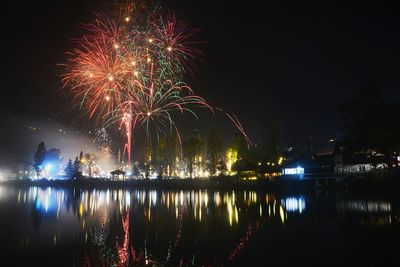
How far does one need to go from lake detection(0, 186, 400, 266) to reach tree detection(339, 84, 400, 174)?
14276 millimetres

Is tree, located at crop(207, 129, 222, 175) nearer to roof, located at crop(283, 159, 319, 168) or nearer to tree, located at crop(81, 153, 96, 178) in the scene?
roof, located at crop(283, 159, 319, 168)

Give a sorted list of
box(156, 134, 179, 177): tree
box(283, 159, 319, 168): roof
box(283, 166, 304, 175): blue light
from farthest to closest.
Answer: box(156, 134, 179, 177): tree, box(283, 159, 319, 168): roof, box(283, 166, 304, 175): blue light

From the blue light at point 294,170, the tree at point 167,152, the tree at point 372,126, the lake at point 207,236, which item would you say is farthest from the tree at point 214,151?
the lake at point 207,236

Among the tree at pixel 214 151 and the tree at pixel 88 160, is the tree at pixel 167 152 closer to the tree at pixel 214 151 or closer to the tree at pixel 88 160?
the tree at pixel 214 151

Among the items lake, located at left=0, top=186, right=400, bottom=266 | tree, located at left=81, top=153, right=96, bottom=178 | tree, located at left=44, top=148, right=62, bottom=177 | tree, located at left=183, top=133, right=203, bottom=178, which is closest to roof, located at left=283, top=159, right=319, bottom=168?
tree, located at left=183, top=133, right=203, bottom=178

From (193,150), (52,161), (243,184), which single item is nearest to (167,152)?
(193,150)

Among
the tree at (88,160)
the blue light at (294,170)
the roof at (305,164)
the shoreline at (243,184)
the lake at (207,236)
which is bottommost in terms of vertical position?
the lake at (207,236)

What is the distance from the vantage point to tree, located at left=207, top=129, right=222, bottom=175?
62.8 metres

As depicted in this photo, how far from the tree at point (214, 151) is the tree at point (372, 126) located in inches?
1021

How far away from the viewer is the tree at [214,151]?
6281cm

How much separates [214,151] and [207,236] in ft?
151

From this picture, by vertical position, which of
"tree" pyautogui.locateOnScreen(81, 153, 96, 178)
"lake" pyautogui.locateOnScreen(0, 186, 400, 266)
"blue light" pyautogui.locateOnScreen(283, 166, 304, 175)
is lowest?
"lake" pyautogui.locateOnScreen(0, 186, 400, 266)

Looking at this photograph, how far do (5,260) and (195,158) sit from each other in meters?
52.8

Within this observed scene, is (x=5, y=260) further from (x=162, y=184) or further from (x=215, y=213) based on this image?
(x=162, y=184)
